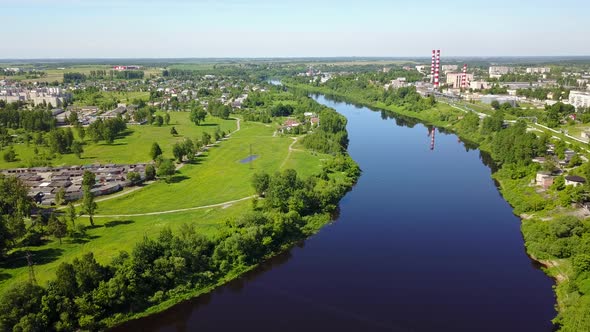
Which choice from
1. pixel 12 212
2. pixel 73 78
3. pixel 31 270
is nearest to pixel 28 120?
pixel 12 212

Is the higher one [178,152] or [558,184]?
[178,152]

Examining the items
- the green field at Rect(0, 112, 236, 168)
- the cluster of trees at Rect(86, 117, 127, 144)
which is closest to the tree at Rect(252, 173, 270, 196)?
the green field at Rect(0, 112, 236, 168)

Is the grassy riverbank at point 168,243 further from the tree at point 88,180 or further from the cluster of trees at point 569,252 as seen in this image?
the cluster of trees at point 569,252

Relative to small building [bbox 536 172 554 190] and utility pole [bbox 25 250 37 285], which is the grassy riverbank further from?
small building [bbox 536 172 554 190]

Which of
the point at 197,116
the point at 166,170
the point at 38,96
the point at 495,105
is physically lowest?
the point at 166,170

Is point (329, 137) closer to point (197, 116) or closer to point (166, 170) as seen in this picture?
point (166, 170)
